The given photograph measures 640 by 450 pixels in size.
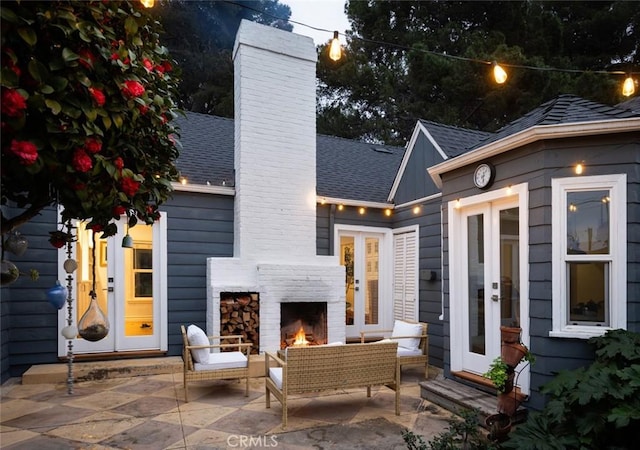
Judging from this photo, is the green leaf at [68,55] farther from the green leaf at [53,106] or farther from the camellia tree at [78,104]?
the green leaf at [53,106]

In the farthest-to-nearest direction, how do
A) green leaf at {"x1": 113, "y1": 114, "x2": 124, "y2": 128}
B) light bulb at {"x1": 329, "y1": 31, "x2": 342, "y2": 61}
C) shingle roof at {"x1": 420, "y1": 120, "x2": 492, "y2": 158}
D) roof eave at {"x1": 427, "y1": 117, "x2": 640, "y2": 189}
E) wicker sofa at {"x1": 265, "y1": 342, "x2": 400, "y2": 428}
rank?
shingle roof at {"x1": 420, "y1": 120, "x2": 492, "y2": 158}
light bulb at {"x1": 329, "y1": 31, "x2": 342, "y2": 61}
wicker sofa at {"x1": 265, "y1": 342, "x2": 400, "y2": 428}
roof eave at {"x1": 427, "y1": 117, "x2": 640, "y2": 189}
green leaf at {"x1": 113, "y1": 114, "x2": 124, "y2": 128}

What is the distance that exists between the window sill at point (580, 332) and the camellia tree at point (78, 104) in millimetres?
3284

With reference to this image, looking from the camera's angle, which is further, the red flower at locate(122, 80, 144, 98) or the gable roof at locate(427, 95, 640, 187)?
the gable roof at locate(427, 95, 640, 187)

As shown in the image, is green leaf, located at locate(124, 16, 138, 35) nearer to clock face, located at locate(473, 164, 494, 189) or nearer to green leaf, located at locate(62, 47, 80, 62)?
green leaf, located at locate(62, 47, 80, 62)

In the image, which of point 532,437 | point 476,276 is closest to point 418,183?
point 476,276

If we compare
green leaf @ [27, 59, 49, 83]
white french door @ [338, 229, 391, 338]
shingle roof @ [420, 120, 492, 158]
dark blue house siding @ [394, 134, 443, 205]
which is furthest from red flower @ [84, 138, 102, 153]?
white french door @ [338, 229, 391, 338]

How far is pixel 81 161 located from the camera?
1.45m

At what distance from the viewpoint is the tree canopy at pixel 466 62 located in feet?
33.6

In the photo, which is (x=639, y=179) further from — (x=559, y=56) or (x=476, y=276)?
(x=559, y=56)

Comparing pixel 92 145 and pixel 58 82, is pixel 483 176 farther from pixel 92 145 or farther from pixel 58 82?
pixel 58 82

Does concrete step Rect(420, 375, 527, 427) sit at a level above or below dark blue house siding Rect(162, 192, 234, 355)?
below

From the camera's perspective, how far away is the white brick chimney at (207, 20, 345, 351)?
5883 millimetres

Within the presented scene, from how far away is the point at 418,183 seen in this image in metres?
6.73

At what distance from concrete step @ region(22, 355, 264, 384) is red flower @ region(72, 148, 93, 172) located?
4199 mm
